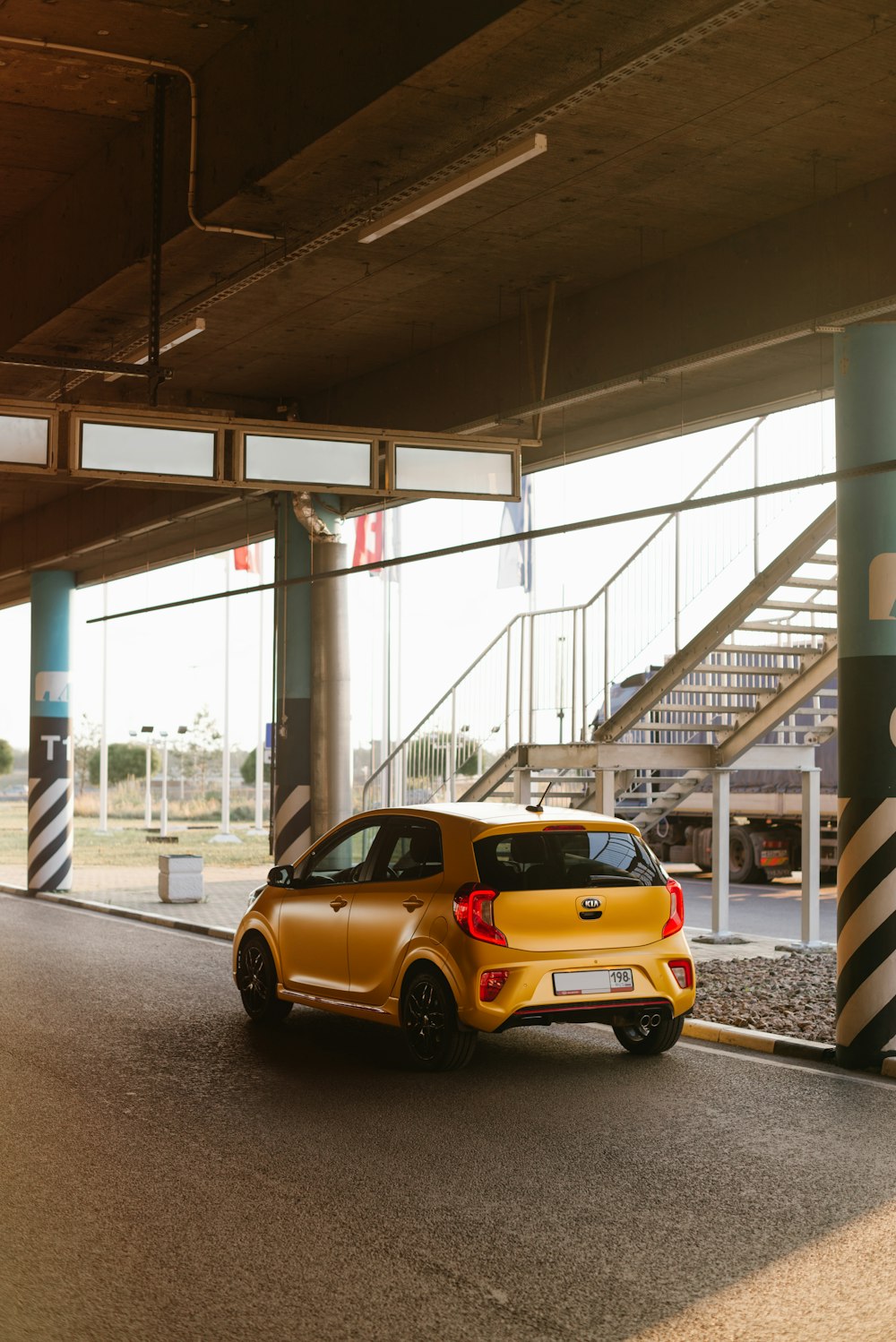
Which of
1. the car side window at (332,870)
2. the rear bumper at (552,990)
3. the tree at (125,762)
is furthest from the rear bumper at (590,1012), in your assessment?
the tree at (125,762)

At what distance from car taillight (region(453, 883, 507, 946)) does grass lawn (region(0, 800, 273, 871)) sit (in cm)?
2371

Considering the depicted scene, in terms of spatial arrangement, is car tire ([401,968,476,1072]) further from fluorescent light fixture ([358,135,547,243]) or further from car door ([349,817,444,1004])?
fluorescent light fixture ([358,135,547,243])

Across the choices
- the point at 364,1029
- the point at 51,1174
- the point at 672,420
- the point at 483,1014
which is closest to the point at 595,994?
the point at 483,1014

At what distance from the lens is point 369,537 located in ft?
101

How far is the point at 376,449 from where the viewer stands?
1262 centimetres

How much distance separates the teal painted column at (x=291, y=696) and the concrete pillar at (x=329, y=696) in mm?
295

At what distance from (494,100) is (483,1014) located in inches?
205

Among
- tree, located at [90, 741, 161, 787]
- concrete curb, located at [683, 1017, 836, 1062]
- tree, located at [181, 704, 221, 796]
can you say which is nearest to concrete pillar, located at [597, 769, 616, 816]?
concrete curb, located at [683, 1017, 836, 1062]

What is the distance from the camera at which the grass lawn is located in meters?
34.4

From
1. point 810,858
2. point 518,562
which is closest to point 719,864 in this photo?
point 810,858

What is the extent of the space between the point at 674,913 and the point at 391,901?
1.86 meters

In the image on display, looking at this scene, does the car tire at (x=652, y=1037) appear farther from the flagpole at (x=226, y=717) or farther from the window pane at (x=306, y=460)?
the flagpole at (x=226, y=717)

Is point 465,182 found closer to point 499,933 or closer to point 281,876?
point 499,933

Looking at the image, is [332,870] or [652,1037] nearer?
[652,1037]
